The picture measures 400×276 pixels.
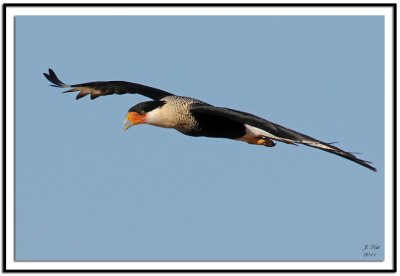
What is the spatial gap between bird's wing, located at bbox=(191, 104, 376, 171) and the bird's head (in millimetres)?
863

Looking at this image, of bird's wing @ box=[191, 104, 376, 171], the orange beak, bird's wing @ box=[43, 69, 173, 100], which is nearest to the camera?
bird's wing @ box=[191, 104, 376, 171]

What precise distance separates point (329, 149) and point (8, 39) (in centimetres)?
471

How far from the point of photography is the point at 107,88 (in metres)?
14.4

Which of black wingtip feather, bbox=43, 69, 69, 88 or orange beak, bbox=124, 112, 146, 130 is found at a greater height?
black wingtip feather, bbox=43, 69, 69, 88

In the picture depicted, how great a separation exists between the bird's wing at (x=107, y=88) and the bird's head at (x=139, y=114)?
0.88 m

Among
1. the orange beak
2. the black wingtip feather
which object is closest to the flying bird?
the orange beak

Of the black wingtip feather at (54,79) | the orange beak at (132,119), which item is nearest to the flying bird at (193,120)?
the orange beak at (132,119)

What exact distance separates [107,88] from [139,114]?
4.96 feet

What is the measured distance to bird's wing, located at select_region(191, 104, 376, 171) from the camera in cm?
1153

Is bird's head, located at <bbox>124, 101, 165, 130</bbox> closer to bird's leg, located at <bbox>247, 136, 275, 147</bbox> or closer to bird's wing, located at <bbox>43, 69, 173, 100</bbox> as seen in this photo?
bird's wing, located at <bbox>43, 69, 173, 100</bbox>

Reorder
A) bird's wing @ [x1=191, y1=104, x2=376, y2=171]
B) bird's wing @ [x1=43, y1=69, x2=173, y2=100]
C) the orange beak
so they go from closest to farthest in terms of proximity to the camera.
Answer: bird's wing @ [x1=191, y1=104, x2=376, y2=171], the orange beak, bird's wing @ [x1=43, y1=69, x2=173, y2=100]
